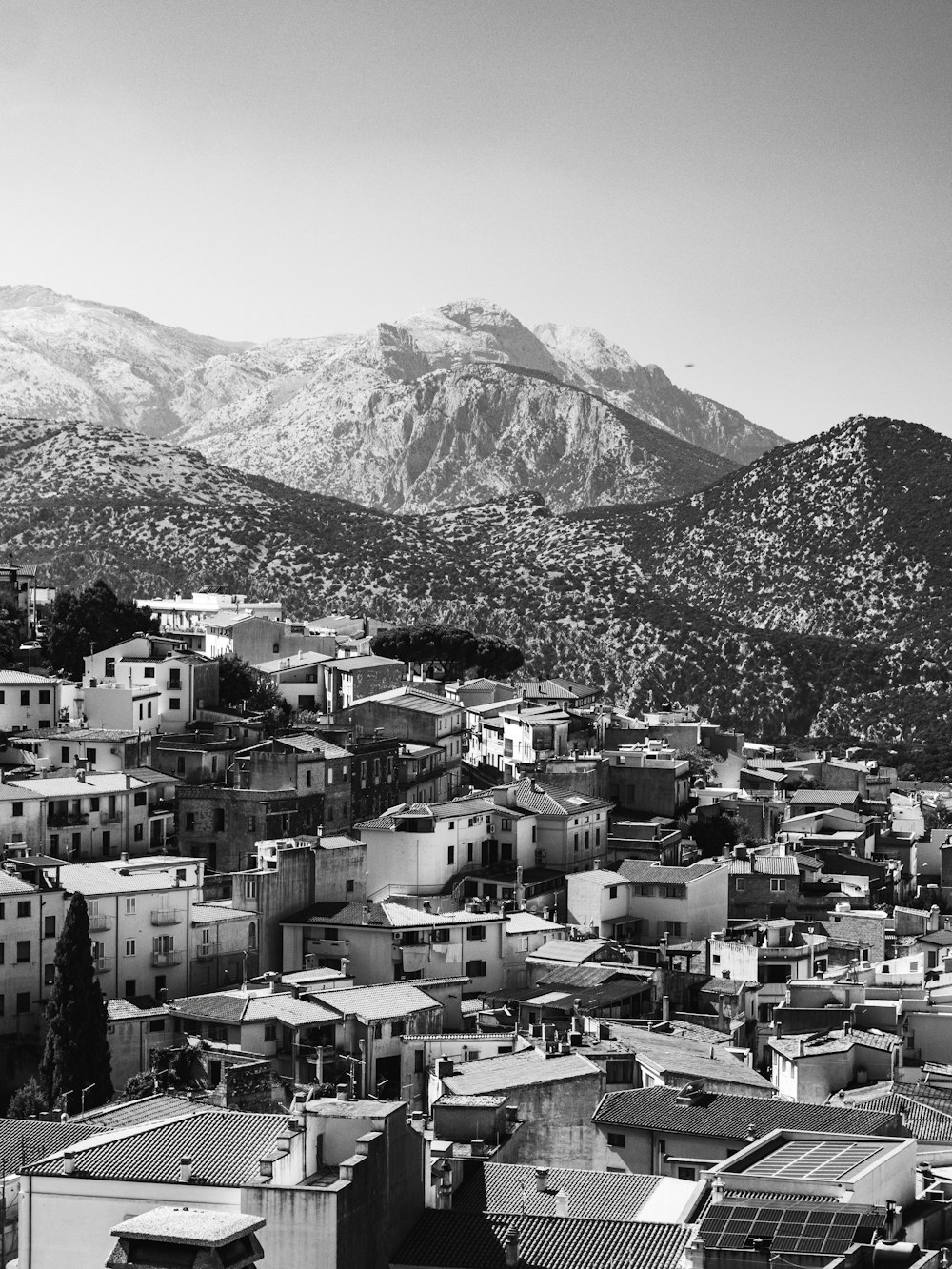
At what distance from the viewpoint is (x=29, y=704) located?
2704 inches

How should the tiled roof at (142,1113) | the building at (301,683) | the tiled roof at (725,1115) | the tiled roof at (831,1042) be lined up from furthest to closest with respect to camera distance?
the building at (301,683)
the tiled roof at (831,1042)
the tiled roof at (725,1115)
the tiled roof at (142,1113)

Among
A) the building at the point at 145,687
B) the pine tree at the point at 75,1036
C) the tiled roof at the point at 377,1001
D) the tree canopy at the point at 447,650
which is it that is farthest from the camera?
the tree canopy at the point at 447,650

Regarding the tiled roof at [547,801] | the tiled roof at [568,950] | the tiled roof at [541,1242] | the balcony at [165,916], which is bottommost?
the tiled roof at [568,950]

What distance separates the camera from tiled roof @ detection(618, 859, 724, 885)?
204ft

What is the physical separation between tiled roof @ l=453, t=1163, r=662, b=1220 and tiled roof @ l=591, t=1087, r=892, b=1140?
465cm

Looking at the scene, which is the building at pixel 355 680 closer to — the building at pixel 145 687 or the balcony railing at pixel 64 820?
the building at pixel 145 687

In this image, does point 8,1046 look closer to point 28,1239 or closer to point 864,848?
point 28,1239

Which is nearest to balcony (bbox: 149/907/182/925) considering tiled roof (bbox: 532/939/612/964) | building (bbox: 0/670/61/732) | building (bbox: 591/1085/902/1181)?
tiled roof (bbox: 532/939/612/964)

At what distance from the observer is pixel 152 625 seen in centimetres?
8450

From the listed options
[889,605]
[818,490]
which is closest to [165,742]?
[889,605]

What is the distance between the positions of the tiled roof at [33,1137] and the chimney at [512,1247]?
8.41m

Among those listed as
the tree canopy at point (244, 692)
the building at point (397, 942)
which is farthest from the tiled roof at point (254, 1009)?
the tree canopy at point (244, 692)

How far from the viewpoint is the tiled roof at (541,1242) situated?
25641 mm

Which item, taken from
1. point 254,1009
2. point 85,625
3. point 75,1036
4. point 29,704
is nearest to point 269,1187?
point 75,1036
